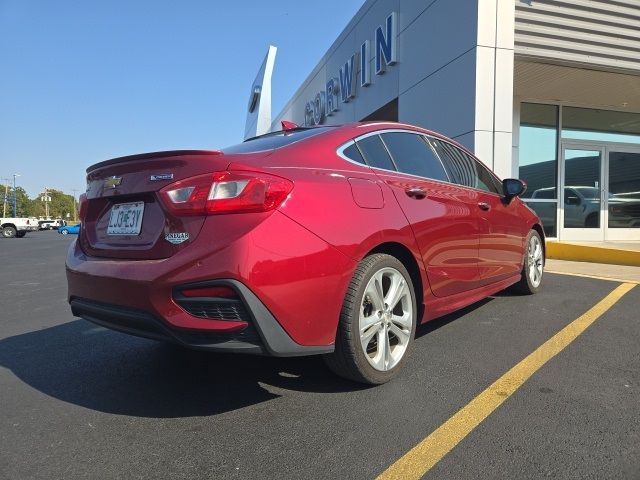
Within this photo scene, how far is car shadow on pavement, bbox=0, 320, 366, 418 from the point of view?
2.79 metres

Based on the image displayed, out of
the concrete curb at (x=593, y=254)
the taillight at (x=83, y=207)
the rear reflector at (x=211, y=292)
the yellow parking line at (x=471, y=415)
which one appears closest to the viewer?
the yellow parking line at (x=471, y=415)

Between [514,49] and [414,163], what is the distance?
20.4 ft

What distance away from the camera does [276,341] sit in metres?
2.37

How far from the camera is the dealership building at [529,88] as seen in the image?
8305mm

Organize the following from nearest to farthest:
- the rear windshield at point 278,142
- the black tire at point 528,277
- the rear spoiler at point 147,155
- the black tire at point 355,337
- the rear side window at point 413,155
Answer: the rear spoiler at point 147,155 < the black tire at point 355,337 < the rear windshield at point 278,142 < the rear side window at point 413,155 < the black tire at point 528,277

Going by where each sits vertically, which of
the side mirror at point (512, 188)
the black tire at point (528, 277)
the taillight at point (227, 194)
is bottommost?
the black tire at point (528, 277)

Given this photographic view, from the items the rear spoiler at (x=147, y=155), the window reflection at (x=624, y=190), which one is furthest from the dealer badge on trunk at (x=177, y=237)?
the window reflection at (x=624, y=190)

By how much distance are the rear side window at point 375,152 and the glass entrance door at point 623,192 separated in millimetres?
10736

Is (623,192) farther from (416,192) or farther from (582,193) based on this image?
(416,192)

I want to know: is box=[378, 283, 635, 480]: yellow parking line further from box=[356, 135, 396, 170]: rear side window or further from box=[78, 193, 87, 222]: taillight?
box=[78, 193, 87, 222]: taillight

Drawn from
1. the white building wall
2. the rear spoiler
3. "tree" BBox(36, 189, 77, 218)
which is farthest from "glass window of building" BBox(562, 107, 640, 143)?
"tree" BBox(36, 189, 77, 218)

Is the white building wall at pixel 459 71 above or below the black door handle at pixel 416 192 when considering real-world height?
above

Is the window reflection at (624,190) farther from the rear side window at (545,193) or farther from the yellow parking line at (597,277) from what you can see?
the yellow parking line at (597,277)

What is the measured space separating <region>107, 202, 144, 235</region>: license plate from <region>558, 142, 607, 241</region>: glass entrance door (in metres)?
10.5
